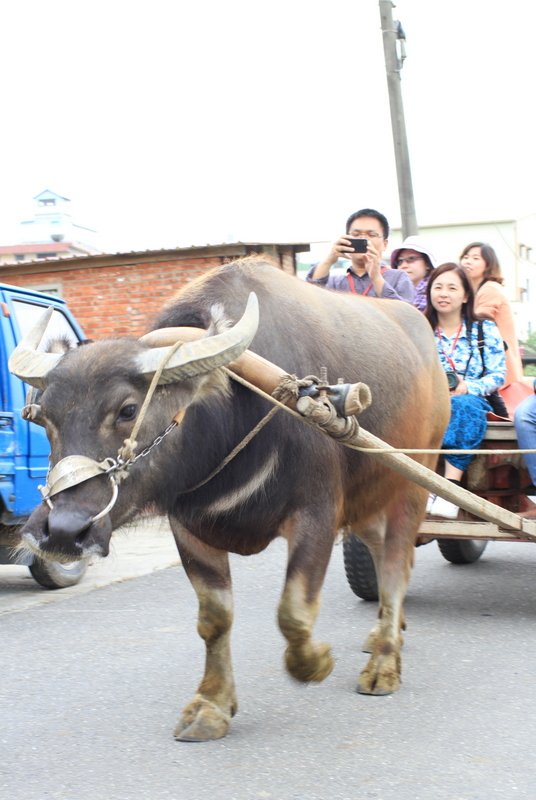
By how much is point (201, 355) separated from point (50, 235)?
69.1 meters

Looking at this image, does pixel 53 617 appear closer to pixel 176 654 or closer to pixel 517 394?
pixel 176 654

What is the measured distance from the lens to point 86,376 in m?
3.57

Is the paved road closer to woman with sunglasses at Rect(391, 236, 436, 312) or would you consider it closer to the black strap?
the black strap

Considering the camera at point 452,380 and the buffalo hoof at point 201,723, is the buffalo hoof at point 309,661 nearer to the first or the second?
the buffalo hoof at point 201,723

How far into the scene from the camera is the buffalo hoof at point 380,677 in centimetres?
475

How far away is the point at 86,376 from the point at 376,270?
3.12 metres

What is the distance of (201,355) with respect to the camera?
3.56 m

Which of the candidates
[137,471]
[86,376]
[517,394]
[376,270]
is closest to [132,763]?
[137,471]

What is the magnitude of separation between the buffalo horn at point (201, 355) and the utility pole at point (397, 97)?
10.8 metres

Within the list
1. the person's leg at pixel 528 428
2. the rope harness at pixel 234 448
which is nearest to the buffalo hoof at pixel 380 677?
the rope harness at pixel 234 448

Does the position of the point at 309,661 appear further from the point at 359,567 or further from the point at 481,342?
the point at 481,342

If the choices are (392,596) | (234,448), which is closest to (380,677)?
(392,596)

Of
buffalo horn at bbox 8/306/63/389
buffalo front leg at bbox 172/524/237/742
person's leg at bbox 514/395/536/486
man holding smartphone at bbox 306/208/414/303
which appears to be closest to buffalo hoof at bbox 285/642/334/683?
buffalo front leg at bbox 172/524/237/742

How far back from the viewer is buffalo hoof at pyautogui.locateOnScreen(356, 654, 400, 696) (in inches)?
187
